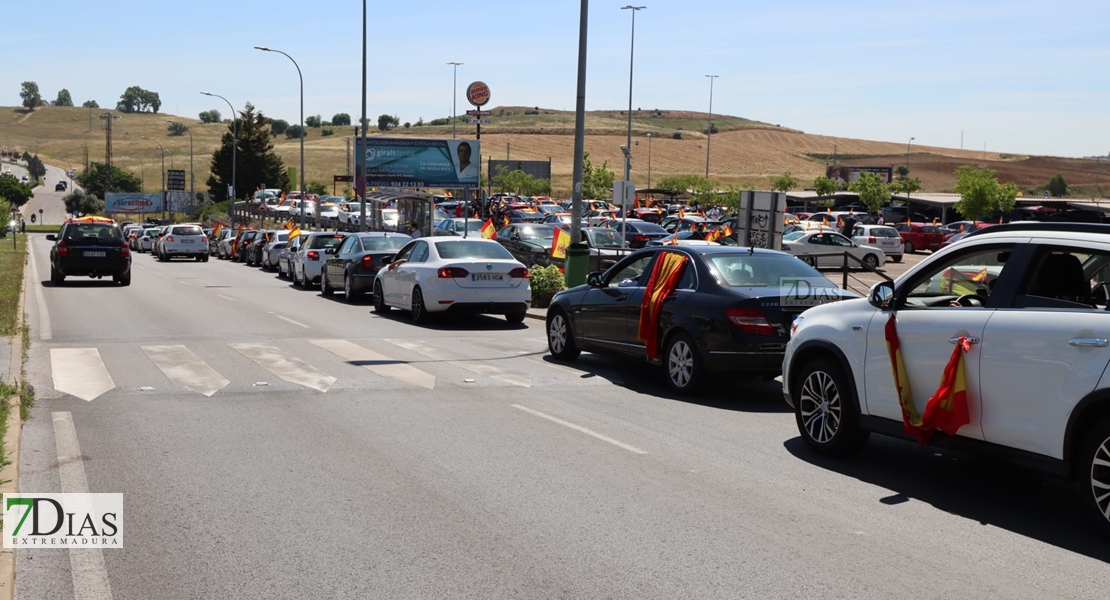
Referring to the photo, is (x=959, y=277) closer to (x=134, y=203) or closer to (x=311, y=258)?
(x=311, y=258)

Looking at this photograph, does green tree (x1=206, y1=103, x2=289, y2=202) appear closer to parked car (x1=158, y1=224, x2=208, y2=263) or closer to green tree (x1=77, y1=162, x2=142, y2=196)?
green tree (x1=77, y1=162, x2=142, y2=196)

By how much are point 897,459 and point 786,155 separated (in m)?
169

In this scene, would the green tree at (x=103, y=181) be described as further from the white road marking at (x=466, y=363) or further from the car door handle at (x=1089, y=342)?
the car door handle at (x=1089, y=342)

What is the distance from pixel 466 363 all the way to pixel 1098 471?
28.9ft

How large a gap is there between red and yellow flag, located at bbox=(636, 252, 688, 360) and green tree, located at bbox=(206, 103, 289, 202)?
376 ft

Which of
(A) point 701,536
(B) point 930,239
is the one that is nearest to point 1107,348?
(A) point 701,536

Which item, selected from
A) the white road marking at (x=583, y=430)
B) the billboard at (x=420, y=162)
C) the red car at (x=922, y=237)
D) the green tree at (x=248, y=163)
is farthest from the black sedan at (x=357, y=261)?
the green tree at (x=248, y=163)

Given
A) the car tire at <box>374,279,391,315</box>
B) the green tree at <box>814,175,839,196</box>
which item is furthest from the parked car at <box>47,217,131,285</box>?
the green tree at <box>814,175,839,196</box>

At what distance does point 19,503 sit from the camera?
695cm

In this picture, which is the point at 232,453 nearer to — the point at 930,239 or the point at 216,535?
the point at 216,535

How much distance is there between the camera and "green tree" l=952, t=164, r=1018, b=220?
68.3 meters

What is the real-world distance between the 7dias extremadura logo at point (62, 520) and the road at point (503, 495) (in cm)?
11

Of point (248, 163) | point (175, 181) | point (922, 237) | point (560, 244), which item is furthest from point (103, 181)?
point (560, 244)

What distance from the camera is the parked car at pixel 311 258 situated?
2911 centimetres
